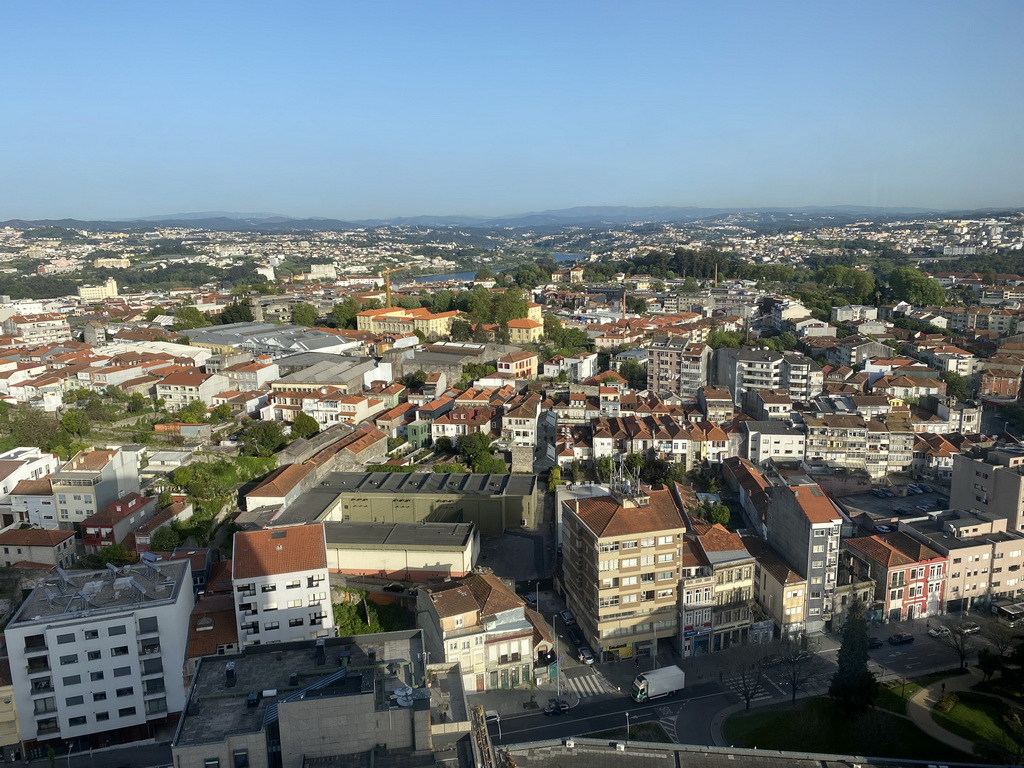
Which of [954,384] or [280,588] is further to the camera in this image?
[954,384]

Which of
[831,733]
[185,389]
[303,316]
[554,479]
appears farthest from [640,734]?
[303,316]

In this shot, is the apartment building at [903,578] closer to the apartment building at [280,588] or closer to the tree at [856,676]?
the tree at [856,676]

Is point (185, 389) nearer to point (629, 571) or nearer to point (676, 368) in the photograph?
point (676, 368)

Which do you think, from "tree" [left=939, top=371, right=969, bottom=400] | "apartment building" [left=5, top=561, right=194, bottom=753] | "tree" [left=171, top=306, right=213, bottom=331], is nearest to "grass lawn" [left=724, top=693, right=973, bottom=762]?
"apartment building" [left=5, top=561, right=194, bottom=753]

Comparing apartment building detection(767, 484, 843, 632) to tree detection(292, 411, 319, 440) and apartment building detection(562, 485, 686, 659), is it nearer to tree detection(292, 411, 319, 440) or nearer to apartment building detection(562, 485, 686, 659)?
apartment building detection(562, 485, 686, 659)

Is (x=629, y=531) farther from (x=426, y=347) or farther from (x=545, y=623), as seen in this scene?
(x=426, y=347)

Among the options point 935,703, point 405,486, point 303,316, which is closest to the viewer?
point 935,703
